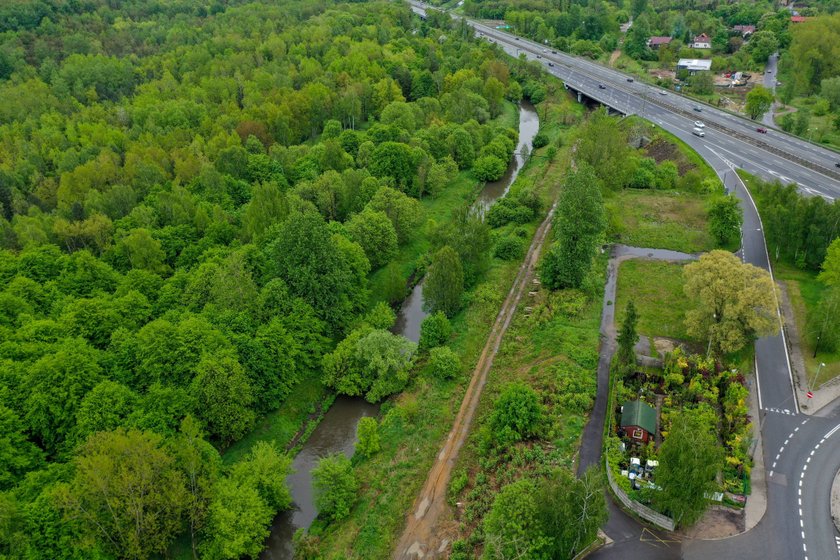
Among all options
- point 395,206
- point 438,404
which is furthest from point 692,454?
point 395,206

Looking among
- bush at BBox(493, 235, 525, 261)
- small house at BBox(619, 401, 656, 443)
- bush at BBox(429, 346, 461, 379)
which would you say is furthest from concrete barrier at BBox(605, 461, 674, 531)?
bush at BBox(493, 235, 525, 261)

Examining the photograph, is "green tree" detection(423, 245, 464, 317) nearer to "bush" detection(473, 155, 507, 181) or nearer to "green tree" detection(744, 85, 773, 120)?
"bush" detection(473, 155, 507, 181)

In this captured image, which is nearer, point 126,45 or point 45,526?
point 45,526

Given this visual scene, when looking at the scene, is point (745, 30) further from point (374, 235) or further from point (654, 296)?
point (374, 235)

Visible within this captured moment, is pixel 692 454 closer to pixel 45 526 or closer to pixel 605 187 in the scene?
pixel 45 526

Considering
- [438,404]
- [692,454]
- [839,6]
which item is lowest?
[438,404]

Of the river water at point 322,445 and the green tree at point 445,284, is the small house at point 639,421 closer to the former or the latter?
the green tree at point 445,284

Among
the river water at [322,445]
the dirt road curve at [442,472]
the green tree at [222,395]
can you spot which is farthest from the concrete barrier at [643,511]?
the green tree at [222,395]
